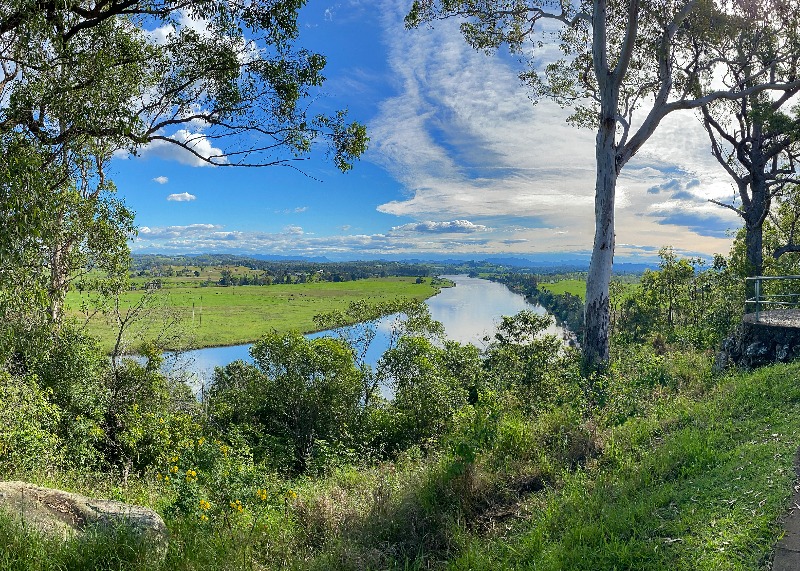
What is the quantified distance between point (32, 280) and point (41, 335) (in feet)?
13.8

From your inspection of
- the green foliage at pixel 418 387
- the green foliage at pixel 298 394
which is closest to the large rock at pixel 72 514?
the green foliage at pixel 418 387

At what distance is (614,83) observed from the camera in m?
7.57

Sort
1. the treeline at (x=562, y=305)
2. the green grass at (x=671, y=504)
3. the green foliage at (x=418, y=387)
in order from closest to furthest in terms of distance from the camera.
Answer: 1. the green grass at (x=671, y=504)
2. the green foliage at (x=418, y=387)
3. the treeline at (x=562, y=305)

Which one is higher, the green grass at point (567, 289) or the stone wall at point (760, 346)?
the stone wall at point (760, 346)

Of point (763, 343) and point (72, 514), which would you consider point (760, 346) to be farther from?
point (72, 514)

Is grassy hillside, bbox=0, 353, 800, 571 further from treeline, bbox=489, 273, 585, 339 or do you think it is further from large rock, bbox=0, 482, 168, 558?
treeline, bbox=489, 273, 585, 339

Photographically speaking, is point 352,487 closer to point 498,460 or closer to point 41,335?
point 498,460

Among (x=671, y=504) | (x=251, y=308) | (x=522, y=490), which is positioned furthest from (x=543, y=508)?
(x=251, y=308)

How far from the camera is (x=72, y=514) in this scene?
3.68 metres

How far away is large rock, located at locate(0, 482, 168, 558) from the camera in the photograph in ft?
11.0

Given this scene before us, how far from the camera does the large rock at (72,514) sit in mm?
3338

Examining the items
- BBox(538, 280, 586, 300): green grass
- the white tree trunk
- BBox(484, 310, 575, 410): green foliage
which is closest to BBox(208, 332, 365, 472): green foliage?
BBox(484, 310, 575, 410): green foliage

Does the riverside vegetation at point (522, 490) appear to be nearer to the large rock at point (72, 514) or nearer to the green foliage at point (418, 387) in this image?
the large rock at point (72, 514)

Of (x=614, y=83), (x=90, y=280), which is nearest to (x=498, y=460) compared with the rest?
(x=614, y=83)
